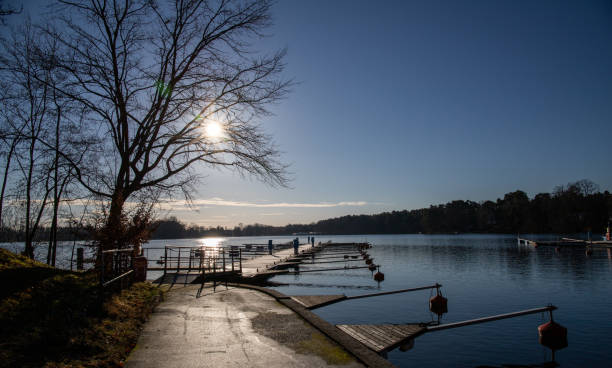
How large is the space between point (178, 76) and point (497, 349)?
1428cm

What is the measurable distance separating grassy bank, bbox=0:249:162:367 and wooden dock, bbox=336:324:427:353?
5.16m

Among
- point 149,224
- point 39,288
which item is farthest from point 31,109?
point 39,288

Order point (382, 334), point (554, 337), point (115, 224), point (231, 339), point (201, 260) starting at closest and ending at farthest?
point (231, 339) → point (382, 334) → point (554, 337) → point (115, 224) → point (201, 260)

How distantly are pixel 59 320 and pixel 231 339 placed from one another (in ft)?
9.69

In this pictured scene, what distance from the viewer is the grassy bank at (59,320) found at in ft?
17.8

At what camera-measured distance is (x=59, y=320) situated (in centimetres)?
659

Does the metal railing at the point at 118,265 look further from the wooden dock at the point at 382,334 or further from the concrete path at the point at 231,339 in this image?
the wooden dock at the point at 382,334

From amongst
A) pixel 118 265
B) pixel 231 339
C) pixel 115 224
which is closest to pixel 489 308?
pixel 231 339

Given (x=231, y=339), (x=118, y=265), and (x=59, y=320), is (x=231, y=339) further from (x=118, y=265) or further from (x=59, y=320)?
(x=118, y=265)

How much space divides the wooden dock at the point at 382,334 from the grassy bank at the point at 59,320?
16.9ft

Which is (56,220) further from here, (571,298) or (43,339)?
(571,298)

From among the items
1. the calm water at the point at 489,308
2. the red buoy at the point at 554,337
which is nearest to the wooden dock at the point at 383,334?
the red buoy at the point at 554,337

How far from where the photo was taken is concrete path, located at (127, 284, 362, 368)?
6230 mm

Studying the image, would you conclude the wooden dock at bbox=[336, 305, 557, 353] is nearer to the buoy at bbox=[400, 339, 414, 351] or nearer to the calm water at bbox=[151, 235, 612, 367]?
the buoy at bbox=[400, 339, 414, 351]
